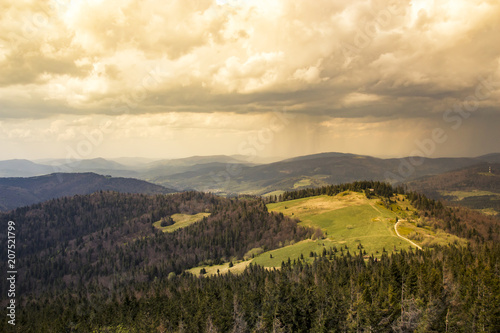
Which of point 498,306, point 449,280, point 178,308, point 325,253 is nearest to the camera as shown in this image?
point 498,306

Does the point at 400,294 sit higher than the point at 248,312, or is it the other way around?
the point at 400,294

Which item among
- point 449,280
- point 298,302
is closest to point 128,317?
point 298,302

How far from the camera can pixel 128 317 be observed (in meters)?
117

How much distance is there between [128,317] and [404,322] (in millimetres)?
96298

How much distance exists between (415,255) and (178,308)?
119 meters

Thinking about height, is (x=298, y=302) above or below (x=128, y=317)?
above

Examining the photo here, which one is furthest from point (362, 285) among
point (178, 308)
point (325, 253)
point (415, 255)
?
point (325, 253)

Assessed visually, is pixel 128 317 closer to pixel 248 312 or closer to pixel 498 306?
pixel 248 312

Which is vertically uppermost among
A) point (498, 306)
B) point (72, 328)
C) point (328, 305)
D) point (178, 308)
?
point (498, 306)

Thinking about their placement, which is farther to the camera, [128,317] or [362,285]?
[128,317]

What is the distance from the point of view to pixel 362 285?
8969 centimetres

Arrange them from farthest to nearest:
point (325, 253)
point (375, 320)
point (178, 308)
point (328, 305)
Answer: point (325, 253) < point (178, 308) < point (328, 305) < point (375, 320)

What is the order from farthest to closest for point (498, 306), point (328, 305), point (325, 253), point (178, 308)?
1. point (325, 253)
2. point (178, 308)
3. point (328, 305)
4. point (498, 306)

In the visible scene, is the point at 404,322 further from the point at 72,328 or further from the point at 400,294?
the point at 72,328
